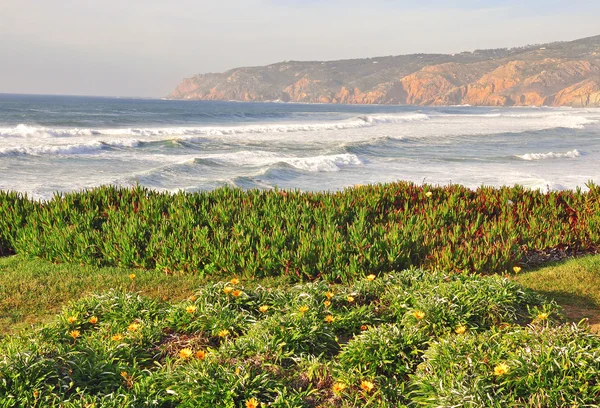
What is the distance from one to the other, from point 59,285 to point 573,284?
591cm

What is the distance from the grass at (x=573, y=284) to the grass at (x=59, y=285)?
3007 millimetres

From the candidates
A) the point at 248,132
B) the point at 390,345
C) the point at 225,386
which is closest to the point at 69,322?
the point at 225,386

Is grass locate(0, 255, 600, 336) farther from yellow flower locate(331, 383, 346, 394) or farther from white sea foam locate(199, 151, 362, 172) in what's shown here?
white sea foam locate(199, 151, 362, 172)

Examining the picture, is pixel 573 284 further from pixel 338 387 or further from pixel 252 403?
pixel 252 403

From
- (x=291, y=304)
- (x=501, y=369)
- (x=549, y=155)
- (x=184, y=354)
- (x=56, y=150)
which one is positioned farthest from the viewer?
(x=56, y=150)

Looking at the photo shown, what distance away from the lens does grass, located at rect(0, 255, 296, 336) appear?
623cm

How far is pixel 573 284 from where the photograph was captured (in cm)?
683

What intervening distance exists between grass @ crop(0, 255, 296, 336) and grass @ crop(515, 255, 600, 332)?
3007 millimetres

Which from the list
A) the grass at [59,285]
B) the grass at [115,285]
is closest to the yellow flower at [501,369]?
the grass at [115,285]

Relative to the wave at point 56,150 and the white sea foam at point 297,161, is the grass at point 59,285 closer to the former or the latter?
the white sea foam at point 297,161

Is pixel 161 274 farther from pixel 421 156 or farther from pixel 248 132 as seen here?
pixel 248 132

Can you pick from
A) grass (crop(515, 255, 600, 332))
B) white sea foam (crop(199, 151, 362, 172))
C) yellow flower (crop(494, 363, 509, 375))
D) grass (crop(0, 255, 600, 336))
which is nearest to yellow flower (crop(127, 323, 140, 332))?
grass (crop(0, 255, 600, 336))

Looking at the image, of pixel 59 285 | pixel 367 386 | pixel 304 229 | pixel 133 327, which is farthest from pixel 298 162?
pixel 367 386

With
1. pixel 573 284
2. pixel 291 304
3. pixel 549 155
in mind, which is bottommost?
pixel 549 155
